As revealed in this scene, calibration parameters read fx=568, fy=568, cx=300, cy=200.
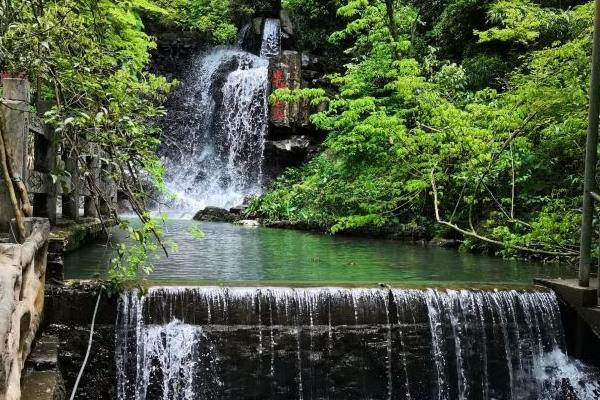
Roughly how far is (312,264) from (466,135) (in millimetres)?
4050

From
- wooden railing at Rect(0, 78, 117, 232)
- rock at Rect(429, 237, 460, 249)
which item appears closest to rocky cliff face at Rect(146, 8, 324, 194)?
rock at Rect(429, 237, 460, 249)

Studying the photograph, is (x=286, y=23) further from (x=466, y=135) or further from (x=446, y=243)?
(x=466, y=135)

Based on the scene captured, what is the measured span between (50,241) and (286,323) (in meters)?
2.42

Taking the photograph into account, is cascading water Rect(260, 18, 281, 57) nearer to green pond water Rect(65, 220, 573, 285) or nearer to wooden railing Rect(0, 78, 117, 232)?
green pond water Rect(65, 220, 573, 285)

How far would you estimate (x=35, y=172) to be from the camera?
747 centimetres

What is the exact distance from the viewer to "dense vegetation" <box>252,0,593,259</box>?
31.6 ft

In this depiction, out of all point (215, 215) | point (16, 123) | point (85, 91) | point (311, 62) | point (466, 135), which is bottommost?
point (215, 215)

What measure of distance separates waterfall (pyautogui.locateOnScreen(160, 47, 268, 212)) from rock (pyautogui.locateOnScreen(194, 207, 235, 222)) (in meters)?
1.75

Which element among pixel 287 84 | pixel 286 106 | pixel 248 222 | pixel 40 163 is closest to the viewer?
pixel 40 163

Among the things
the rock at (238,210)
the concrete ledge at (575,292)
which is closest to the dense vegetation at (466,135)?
the rock at (238,210)

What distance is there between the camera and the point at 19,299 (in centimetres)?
374

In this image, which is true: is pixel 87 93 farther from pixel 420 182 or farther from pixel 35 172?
pixel 420 182

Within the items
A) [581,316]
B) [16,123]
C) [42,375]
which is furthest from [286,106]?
[42,375]

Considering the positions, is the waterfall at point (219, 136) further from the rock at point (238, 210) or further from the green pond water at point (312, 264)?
the green pond water at point (312, 264)
